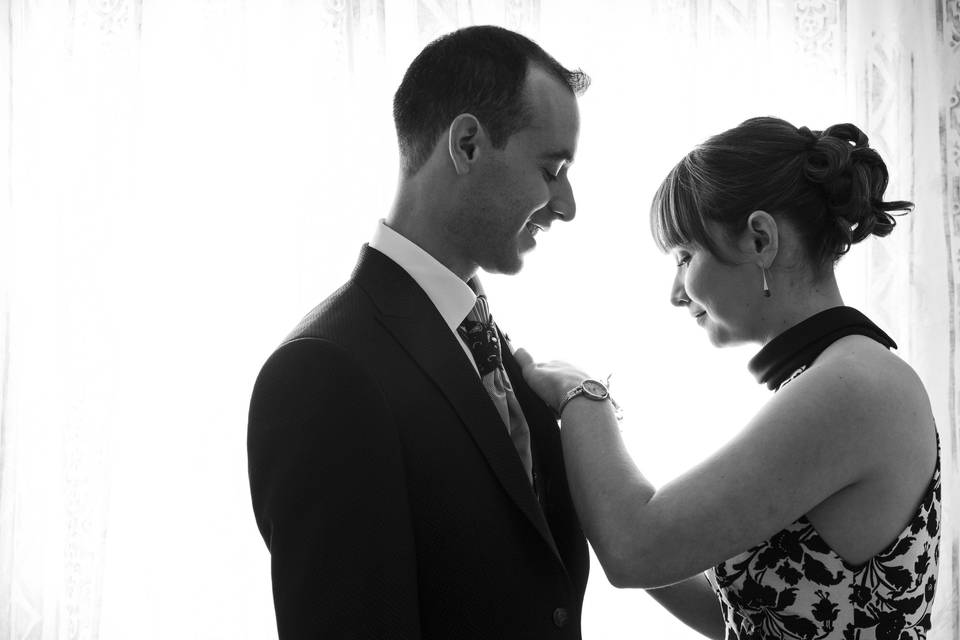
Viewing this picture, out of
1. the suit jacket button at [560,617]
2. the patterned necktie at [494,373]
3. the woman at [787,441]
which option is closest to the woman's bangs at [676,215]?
the woman at [787,441]

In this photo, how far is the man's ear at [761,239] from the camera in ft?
4.36

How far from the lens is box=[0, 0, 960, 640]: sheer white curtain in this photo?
7.47ft

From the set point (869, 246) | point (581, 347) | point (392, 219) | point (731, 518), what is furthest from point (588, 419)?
point (869, 246)

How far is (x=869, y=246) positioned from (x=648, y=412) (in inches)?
27.9

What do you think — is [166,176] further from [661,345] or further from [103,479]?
[661,345]

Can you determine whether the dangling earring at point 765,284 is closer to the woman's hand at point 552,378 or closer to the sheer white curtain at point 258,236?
the woman's hand at point 552,378

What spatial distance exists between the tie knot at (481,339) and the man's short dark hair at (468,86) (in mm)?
248

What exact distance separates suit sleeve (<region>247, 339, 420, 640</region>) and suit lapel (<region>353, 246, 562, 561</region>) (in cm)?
13

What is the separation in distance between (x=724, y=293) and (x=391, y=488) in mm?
649

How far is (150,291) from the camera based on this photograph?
2389mm

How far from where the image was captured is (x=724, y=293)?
4.59 ft

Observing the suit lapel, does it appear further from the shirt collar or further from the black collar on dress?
the black collar on dress

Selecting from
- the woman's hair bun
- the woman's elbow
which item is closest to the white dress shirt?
the woman's elbow

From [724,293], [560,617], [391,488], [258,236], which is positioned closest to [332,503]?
[391,488]
